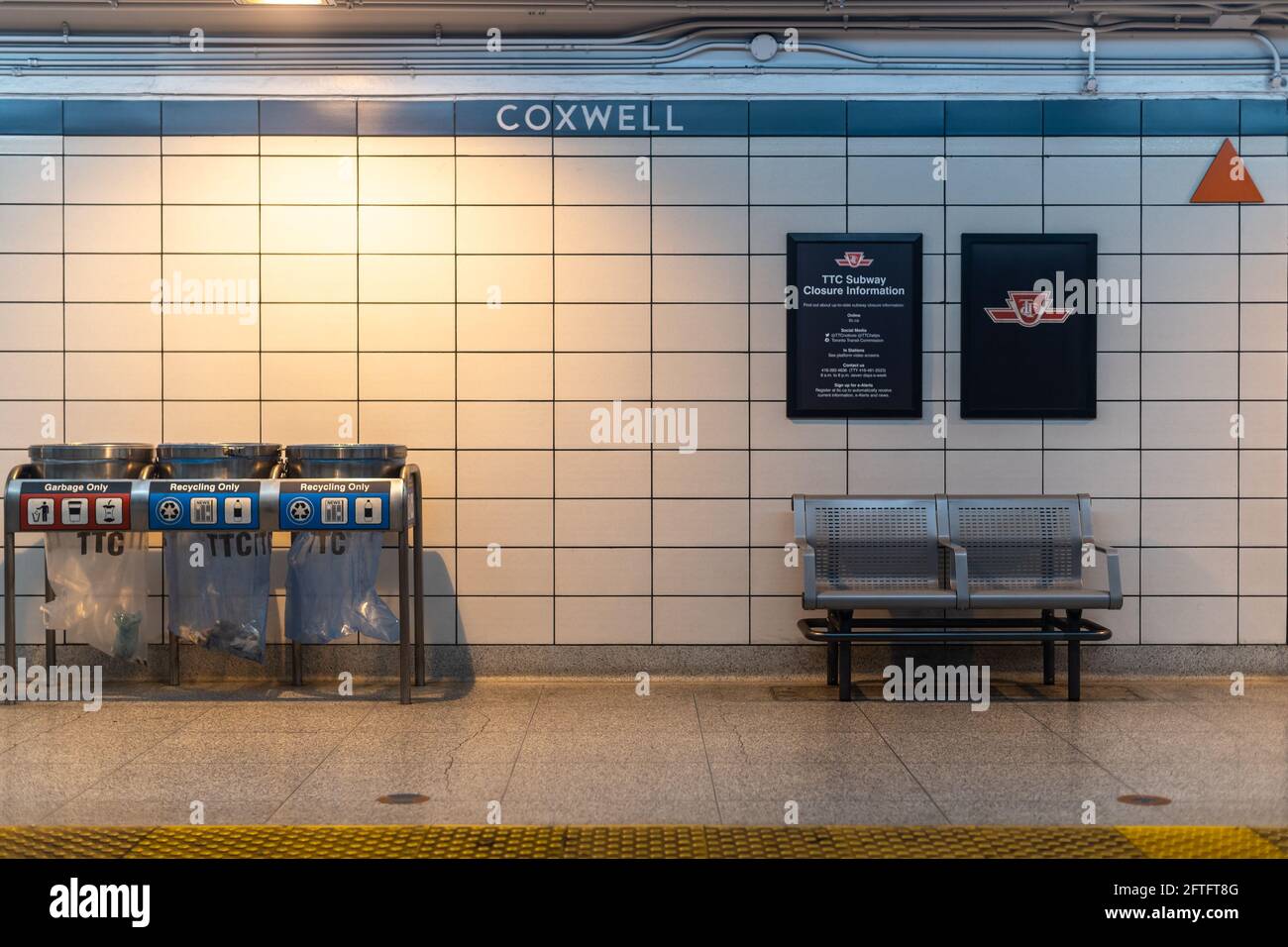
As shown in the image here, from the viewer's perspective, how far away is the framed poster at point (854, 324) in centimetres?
605

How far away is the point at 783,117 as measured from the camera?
607 centimetres

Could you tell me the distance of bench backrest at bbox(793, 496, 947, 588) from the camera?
5.91m

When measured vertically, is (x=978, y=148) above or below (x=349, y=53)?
below

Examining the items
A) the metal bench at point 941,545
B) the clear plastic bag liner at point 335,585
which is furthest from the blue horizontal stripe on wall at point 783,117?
the clear plastic bag liner at point 335,585

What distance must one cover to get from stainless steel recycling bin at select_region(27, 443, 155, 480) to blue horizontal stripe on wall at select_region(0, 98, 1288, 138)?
163 centimetres

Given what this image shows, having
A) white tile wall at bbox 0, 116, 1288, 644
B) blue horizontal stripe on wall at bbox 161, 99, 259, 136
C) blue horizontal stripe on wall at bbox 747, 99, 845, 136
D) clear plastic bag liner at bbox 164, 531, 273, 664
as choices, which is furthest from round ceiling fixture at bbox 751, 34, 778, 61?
clear plastic bag liner at bbox 164, 531, 273, 664

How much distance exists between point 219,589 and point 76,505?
0.73m

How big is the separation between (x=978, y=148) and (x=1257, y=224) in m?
1.42

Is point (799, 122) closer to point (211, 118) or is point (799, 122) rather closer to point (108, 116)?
point (211, 118)

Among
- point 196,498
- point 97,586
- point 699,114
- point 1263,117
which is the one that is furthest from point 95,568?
point 1263,117

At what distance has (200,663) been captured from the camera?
6.07 metres

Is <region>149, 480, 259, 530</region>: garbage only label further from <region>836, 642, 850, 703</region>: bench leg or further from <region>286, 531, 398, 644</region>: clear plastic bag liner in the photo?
<region>836, 642, 850, 703</region>: bench leg

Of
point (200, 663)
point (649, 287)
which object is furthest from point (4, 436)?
point (649, 287)
